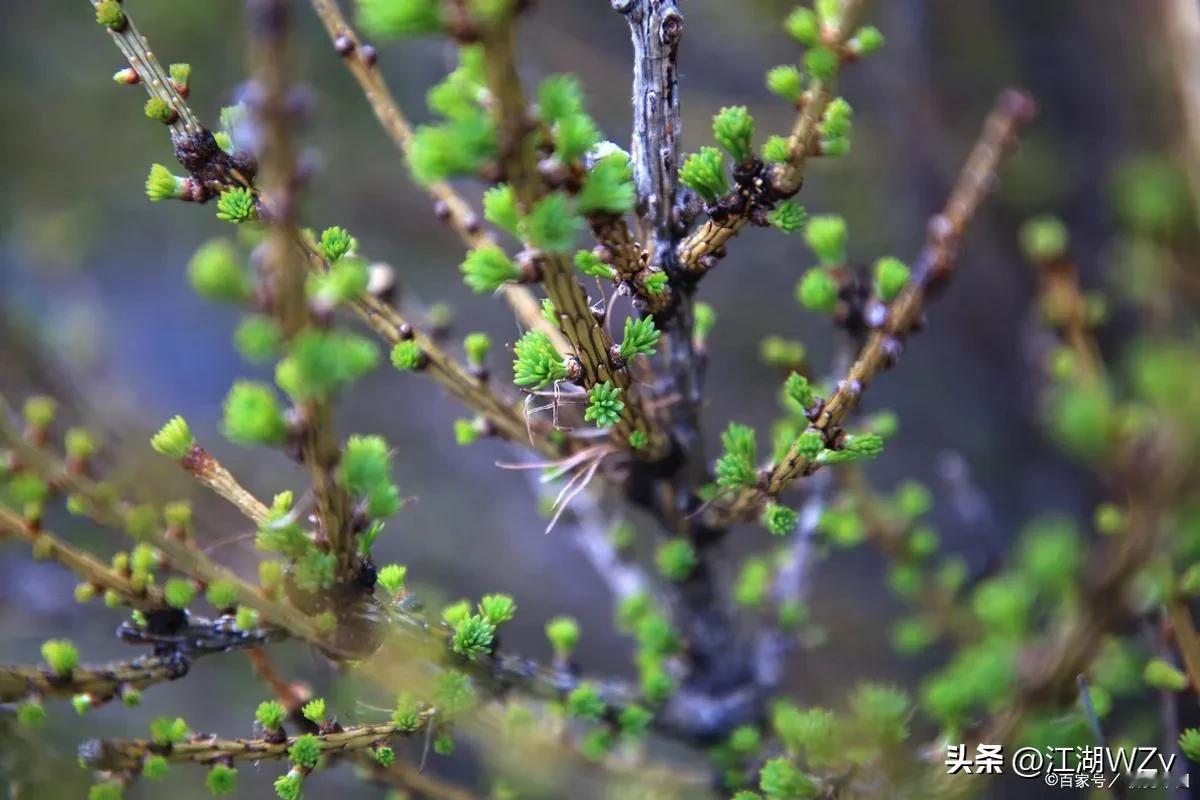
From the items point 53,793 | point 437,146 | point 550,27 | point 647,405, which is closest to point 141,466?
point 53,793

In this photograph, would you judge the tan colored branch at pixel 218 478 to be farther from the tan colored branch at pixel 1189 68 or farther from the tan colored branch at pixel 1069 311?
the tan colored branch at pixel 1189 68

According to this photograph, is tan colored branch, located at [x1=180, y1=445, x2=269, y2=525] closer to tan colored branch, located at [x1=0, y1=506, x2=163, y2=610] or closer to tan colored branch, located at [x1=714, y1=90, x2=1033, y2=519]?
tan colored branch, located at [x1=0, y1=506, x2=163, y2=610]

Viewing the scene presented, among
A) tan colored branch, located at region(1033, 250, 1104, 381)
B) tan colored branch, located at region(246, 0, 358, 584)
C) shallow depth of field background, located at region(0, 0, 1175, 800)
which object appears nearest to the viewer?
tan colored branch, located at region(246, 0, 358, 584)

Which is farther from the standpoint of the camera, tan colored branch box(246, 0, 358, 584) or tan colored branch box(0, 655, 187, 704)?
tan colored branch box(0, 655, 187, 704)

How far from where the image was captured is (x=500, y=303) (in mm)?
2209

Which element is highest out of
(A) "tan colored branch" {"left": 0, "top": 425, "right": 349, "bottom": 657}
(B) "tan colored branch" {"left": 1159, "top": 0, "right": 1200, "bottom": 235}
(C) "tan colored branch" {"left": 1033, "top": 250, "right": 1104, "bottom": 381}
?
(B) "tan colored branch" {"left": 1159, "top": 0, "right": 1200, "bottom": 235}

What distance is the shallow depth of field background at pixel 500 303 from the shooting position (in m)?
1.73

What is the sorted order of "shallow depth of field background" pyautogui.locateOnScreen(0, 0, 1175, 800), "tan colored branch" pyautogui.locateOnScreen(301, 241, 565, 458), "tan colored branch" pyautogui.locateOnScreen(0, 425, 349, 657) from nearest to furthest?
"tan colored branch" pyautogui.locateOnScreen(0, 425, 349, 657), "tan colored branch" pyautogui.locateOnScreen(301, 241, 565, 458), "shallow depth of field background" pyautogui.locateOnScreen(0, 0, 1175, 800)

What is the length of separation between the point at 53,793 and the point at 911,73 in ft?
5.70

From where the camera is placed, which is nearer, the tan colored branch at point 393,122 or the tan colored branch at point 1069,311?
the tan colored branch at point 393,122

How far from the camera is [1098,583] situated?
1.81 feet

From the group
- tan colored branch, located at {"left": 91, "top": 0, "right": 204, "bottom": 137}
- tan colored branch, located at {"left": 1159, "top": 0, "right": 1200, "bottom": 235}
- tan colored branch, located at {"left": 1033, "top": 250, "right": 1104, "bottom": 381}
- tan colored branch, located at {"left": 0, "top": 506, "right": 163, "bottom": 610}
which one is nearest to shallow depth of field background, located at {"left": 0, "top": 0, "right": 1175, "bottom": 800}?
tan colored branch, located at {"left": 1159, "top": 0, "right": 1200, "bottom": 235}

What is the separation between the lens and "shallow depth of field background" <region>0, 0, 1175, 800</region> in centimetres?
173

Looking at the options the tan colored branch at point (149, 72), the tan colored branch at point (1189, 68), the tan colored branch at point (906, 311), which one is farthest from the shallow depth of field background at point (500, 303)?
the tan colored branch at point (149, 72)
